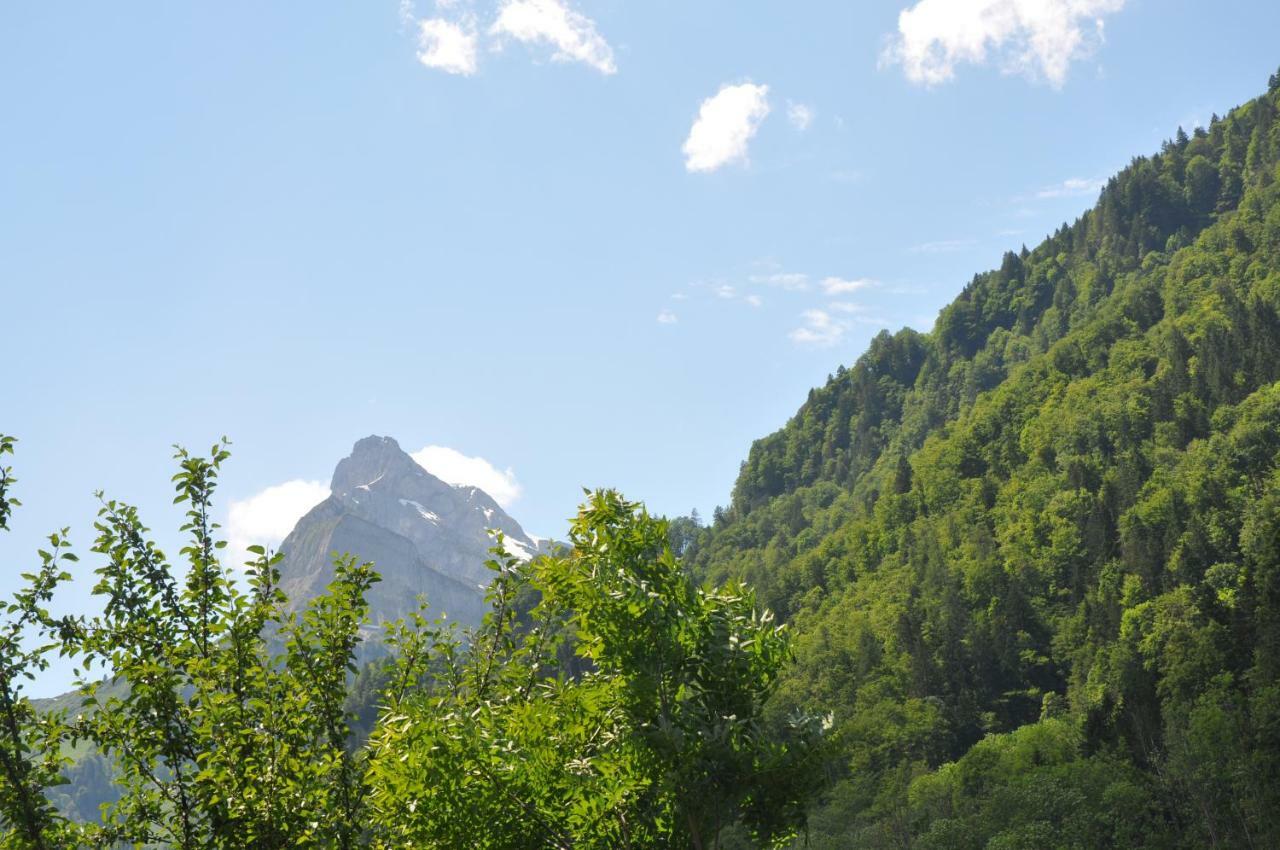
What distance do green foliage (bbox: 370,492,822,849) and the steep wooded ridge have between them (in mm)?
39067

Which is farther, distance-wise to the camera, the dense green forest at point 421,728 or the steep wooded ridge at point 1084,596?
the steep wooded ridge at point 1084,596

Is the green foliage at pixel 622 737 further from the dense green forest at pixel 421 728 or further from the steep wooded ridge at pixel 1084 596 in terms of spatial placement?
the steep wooded ridge at pixel 1084 596

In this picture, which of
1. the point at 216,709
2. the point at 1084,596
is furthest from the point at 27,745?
the point at 1084,596

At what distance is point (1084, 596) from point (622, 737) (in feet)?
418

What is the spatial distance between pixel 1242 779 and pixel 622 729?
73343 mm

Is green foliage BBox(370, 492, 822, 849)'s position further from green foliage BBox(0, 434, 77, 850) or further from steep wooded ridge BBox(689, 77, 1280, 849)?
steep wooded ridge BBox(689, 77, 1280, 849)

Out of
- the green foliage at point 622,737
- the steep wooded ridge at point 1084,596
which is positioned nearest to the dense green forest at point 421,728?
the green foliage at point 622,737

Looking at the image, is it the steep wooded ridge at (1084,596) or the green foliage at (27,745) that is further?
the steep wooded ridge at (1084,596)

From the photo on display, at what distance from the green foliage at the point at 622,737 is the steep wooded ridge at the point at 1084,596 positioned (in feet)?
128

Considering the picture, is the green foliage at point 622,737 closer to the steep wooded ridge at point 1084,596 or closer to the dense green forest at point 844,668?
the dense green forest at point 844,668

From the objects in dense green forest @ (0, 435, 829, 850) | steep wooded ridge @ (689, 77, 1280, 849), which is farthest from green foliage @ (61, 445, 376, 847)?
steep wooded ridge @ (689, 77, 1280, 849)

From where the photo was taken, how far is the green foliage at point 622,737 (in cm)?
884

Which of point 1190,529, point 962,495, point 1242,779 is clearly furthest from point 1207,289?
point 1242,779

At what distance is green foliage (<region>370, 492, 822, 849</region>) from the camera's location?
8.84 m
